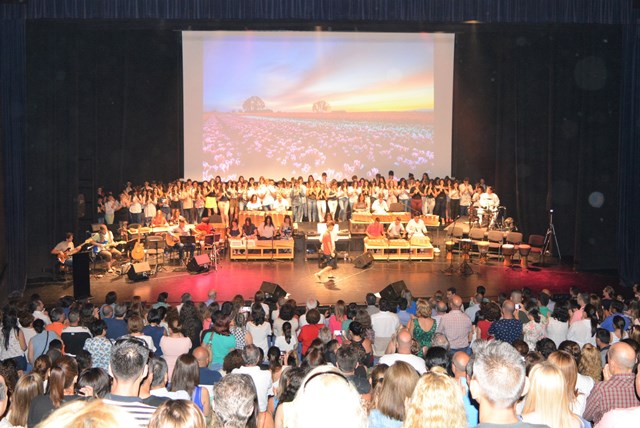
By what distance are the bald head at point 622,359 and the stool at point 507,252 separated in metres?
12.1

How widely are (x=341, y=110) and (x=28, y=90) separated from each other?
31.3 feet

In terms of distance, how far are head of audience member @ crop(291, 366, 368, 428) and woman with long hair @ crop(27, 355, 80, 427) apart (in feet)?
8.26

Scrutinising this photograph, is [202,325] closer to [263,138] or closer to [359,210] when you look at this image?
[359,210]

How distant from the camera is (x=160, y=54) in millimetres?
22281

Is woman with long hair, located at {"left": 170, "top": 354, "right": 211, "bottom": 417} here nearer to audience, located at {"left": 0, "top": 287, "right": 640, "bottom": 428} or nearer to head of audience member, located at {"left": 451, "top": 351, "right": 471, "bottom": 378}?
audience, located at {"left": 0, "top": 287, "right": 640, "bottom": 428}

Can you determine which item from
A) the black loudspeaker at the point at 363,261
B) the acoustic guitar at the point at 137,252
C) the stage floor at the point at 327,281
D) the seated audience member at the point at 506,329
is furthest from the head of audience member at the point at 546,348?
the acoustic guitar at the point at 137,252

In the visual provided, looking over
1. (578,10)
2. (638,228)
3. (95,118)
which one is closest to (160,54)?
(95,118)

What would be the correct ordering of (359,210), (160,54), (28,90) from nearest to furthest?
(28,90) < (359,210) < (160,54)

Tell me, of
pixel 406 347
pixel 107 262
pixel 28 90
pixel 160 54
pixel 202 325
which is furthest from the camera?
pixel 160 54

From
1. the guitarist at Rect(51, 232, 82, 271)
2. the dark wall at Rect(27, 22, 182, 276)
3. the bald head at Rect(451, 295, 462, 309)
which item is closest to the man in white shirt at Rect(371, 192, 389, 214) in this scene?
the dark wall at Rect(27, 22, 182, 276)

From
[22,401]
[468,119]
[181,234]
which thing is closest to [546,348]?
[22,401]

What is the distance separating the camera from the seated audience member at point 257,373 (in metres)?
6.19

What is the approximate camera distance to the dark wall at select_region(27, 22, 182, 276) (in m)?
15.6

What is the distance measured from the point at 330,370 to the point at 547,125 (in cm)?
1773
